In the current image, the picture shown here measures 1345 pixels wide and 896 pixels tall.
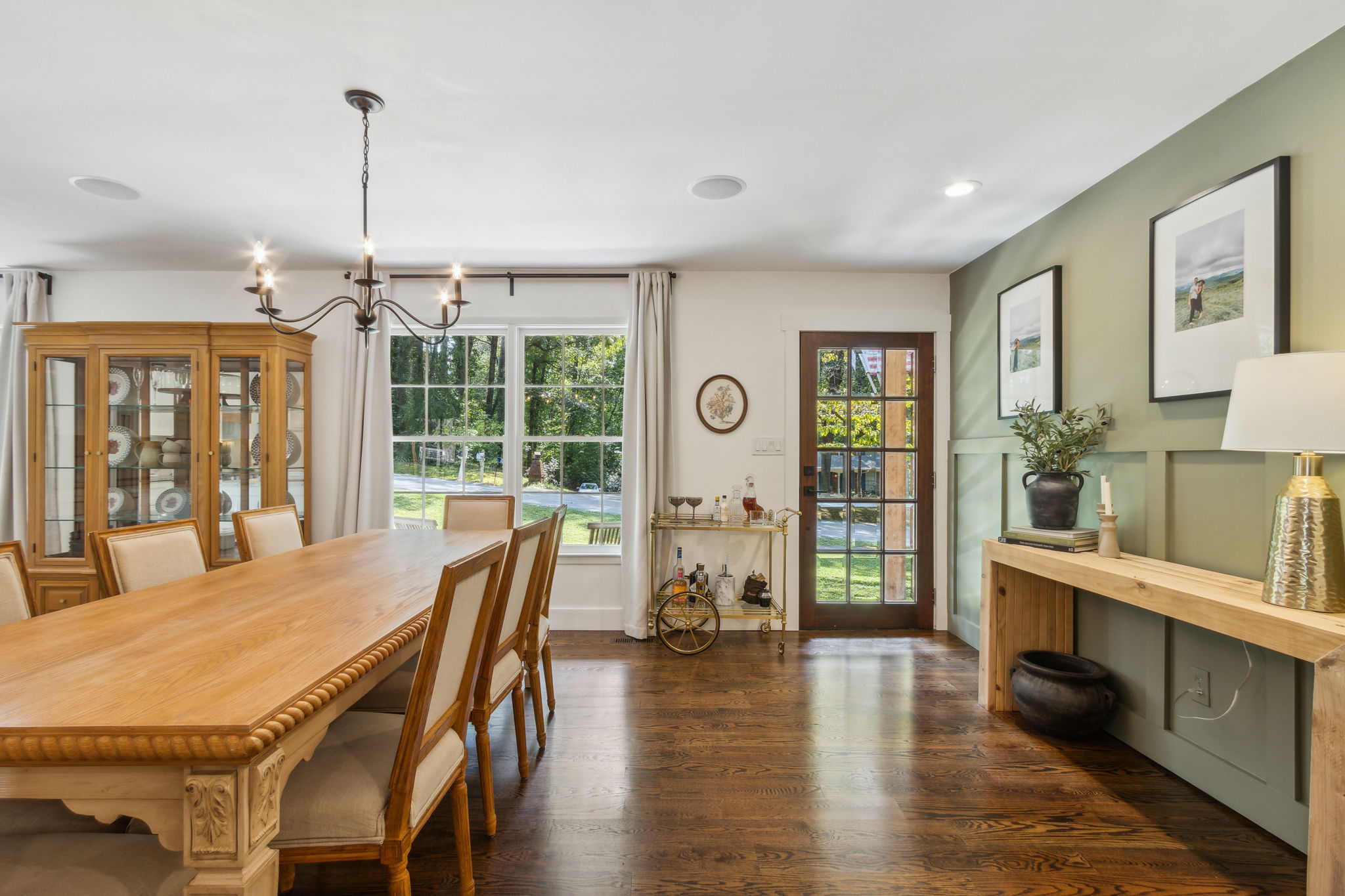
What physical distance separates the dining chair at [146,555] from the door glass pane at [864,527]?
353 cm

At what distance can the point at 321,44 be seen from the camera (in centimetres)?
178

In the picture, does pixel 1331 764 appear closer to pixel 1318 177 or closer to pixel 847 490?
pixel 1318 177

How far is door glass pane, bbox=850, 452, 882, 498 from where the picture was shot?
4.09 metres

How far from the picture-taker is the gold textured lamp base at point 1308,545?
1.58 m

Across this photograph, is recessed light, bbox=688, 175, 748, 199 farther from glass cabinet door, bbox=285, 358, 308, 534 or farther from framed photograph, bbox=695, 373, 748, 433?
glass cabinet door, bbox=285, 358, 308, 534

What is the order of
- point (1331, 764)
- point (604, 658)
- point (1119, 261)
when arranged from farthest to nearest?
point (604, 658) < point (1119, 261) < point (1331, 764)

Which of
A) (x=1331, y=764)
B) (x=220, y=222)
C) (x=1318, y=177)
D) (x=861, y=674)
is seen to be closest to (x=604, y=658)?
(x=861, y=674)

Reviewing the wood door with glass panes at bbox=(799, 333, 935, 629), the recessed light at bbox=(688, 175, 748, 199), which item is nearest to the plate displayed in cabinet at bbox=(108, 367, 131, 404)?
the recessed light at bbox=(688, 175, 748, 199)

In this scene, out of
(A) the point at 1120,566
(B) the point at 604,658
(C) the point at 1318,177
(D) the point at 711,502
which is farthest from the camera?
(D) the point at 711,502

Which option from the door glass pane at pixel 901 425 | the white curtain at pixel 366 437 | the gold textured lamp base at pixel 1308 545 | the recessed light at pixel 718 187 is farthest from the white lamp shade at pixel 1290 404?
the white curtain at pixel 366 437

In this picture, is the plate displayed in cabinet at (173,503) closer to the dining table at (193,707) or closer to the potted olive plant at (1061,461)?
the dining table at (193,707)

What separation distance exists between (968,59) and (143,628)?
2.76 meters

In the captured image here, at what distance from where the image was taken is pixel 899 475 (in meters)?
4.11

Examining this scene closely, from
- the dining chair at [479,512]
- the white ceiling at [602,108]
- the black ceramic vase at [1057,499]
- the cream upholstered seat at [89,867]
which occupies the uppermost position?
the white ceiling at [602,108]
